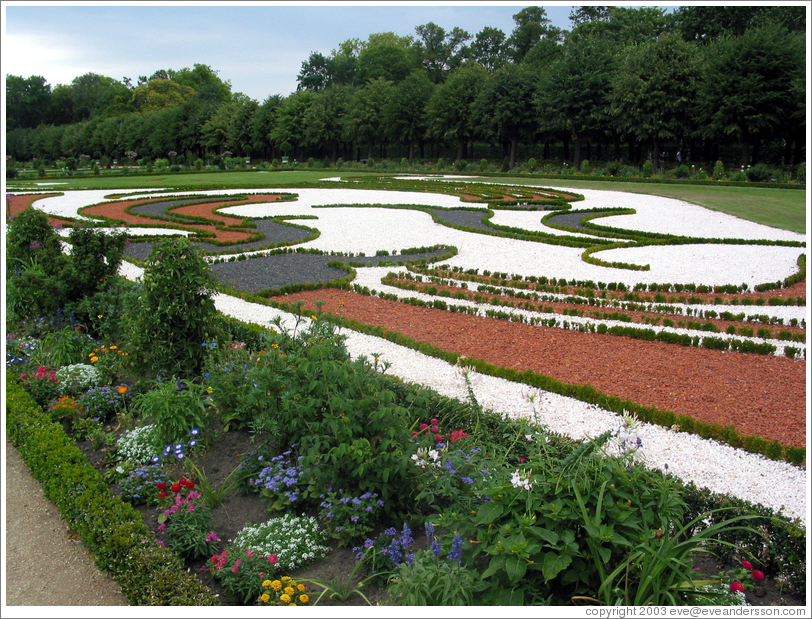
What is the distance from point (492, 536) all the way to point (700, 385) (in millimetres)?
3834

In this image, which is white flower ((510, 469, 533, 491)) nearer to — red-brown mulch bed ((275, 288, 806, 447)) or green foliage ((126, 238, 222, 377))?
red-brown mulch bed ((275, 288, 806, 447))

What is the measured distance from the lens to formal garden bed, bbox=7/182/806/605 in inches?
118

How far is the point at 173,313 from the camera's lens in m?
5.46

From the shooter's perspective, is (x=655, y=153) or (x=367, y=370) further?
(x=655, y=153)

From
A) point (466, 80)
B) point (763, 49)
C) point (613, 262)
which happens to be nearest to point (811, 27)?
point (613, 262)

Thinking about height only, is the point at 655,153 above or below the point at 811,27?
above

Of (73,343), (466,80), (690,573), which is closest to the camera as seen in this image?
(690,573)

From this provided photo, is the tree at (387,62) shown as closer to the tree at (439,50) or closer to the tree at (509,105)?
the tree at (439,50)

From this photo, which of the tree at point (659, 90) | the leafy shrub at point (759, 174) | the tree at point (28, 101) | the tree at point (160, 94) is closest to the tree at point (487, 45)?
the tree at point (659, 90)

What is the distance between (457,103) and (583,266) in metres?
38.7

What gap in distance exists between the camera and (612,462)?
322 centimetres

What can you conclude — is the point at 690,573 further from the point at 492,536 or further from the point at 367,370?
the point at 367,370

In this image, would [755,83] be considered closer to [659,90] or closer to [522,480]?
[659,90]

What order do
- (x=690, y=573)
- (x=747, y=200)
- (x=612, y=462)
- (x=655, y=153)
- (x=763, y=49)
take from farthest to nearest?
(x=655, y=153) → (x=763, y=49) → (x=747, y=200) → (x=612, y=462) → (x=690, y=573)
